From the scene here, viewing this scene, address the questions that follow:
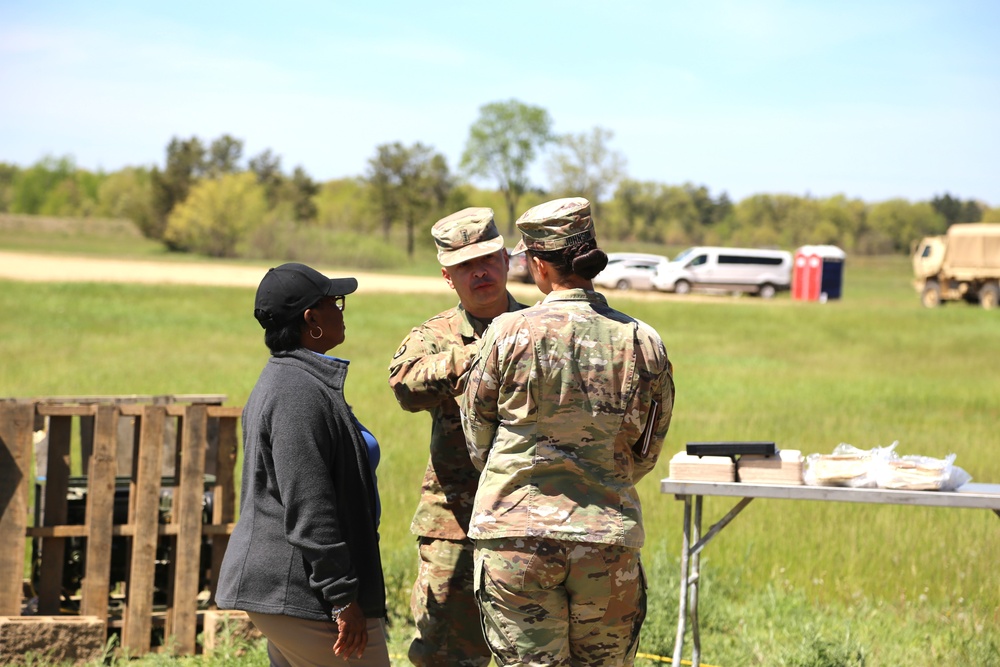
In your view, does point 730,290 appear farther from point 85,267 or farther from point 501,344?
point 501,344

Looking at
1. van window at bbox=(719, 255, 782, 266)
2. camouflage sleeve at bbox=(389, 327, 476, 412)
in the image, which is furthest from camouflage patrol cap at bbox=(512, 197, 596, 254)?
van window at bbox=(719, 255, 782, 266)

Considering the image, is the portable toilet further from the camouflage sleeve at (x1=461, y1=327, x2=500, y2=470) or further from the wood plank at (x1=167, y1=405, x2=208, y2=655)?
the camouflage sleeve at (x1=461, y1=327, x2=500, y2=470)

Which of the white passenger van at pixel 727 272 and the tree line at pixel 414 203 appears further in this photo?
the tree line at pixel 414 203

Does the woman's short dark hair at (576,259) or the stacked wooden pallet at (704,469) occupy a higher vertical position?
the woman's short dark hair at (576,259)

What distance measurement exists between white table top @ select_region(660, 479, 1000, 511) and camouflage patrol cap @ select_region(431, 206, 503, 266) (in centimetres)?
127

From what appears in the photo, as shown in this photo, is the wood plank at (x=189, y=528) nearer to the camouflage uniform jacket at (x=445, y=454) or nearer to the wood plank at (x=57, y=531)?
the wood plank at (x=57, y=531)

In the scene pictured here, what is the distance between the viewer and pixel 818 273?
42219 millimetres

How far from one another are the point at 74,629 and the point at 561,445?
10.3 ft

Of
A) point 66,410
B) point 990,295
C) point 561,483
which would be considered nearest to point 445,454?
Result: point 561,483

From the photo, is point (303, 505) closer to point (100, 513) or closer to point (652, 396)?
point (652, 396)

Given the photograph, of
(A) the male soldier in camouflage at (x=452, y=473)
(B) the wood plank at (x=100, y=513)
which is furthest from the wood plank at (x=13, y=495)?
(A) the male soldier in camouflage at (x=452, y=473)

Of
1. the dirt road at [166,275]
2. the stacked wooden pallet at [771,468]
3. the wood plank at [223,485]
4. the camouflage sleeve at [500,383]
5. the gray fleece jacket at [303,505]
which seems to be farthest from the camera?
the dirt road at [166,275]

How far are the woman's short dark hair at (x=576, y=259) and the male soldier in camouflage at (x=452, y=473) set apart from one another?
0.58 meters

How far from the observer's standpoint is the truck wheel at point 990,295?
39125 millimetres
